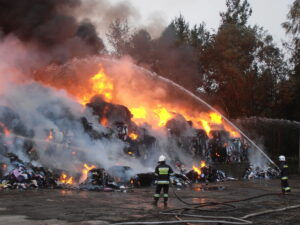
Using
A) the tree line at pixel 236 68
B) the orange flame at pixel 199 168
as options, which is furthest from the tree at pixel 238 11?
the orange flame at pixel 199 168

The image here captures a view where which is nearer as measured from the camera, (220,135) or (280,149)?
(220,135)

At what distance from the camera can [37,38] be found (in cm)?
2419

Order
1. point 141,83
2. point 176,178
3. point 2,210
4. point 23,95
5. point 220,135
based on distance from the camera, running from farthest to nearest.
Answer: point 141,83, point 220,135, point 23,95, point 176,178, point 2,210

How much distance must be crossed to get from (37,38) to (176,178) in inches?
461

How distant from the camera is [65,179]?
1864 cm

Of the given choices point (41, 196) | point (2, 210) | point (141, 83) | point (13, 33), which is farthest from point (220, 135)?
point (2, 210)

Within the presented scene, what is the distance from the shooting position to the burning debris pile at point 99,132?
61.8 ft

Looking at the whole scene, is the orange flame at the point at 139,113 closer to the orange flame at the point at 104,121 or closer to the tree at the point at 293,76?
the orange flame at the point at 104,121

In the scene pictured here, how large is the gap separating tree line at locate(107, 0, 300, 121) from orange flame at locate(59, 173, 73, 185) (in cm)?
2190

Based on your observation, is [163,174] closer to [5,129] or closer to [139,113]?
[5,129]

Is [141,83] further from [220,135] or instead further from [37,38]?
[37,38]

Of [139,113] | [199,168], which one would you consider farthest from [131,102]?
[199,168]

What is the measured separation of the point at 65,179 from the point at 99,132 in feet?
15.4

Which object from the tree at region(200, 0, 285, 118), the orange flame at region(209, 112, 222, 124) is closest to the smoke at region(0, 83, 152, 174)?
the orange flame at region(209, 112, 222, 124)
